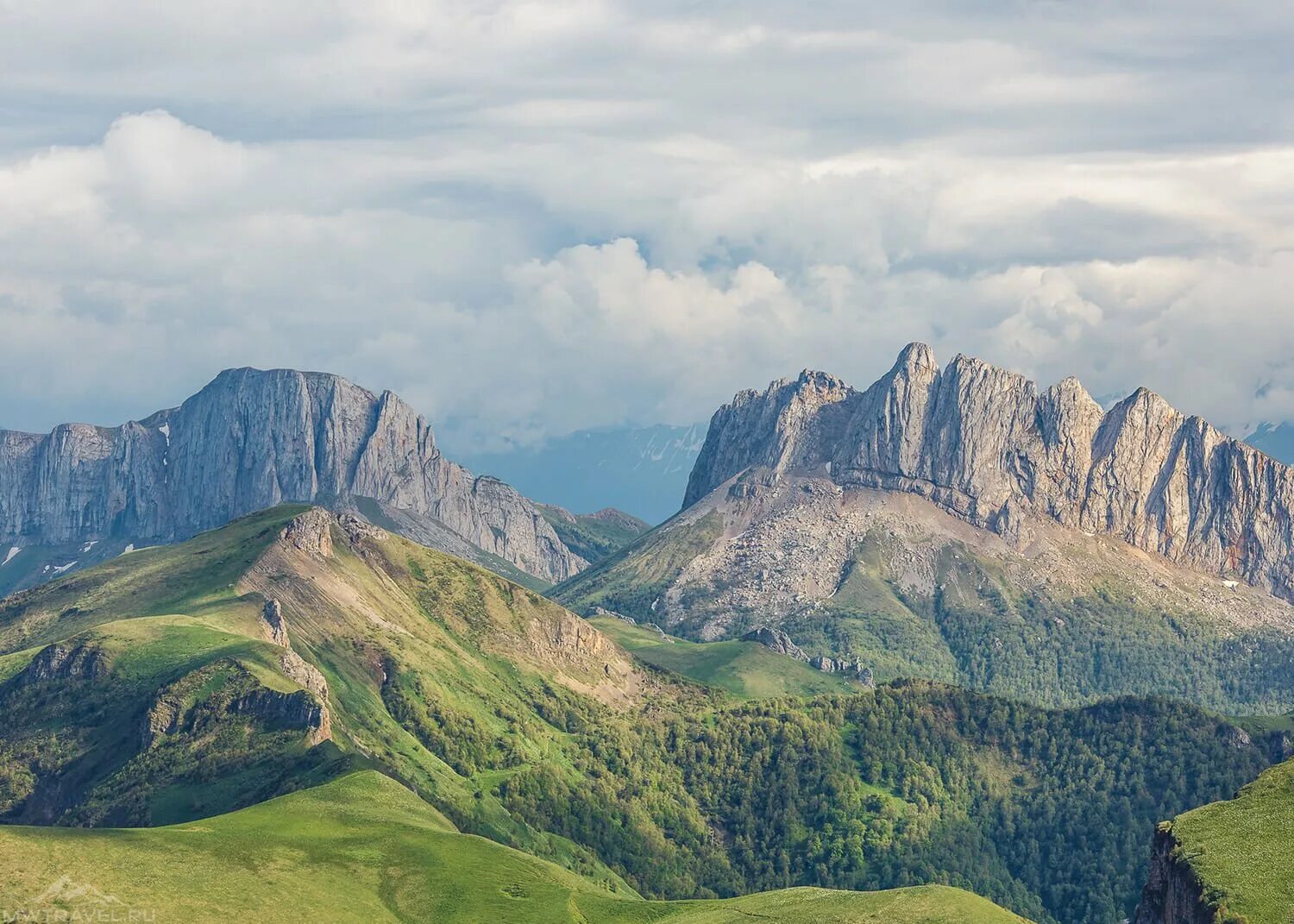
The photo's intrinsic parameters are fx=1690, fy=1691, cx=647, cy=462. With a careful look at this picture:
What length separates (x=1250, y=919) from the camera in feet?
617
